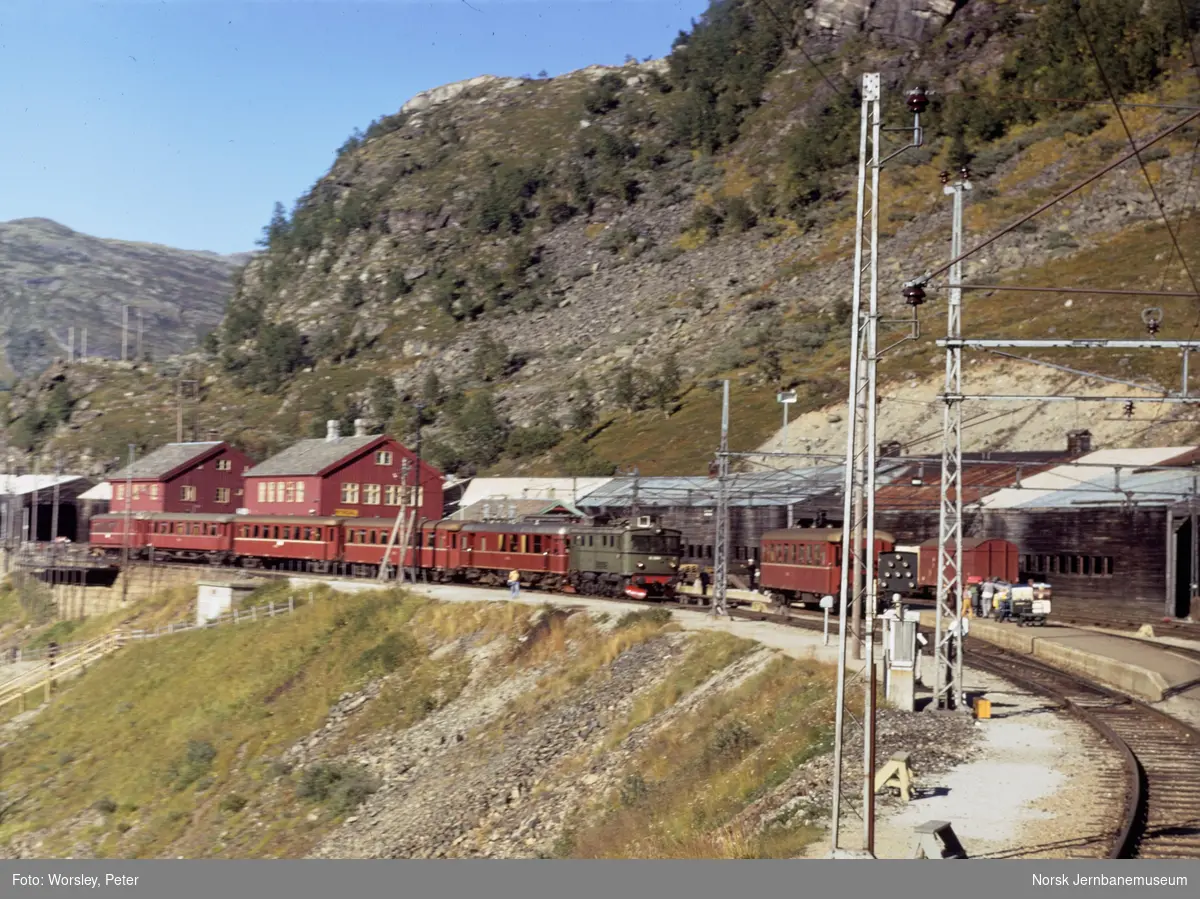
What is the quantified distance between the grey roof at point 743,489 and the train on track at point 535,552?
→ 22.4 feet

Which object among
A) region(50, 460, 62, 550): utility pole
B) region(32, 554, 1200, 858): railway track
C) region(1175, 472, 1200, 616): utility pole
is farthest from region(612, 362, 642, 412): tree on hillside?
region(32, 554, 1200, 858): railway track

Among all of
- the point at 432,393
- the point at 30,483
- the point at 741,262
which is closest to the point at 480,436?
the point at 432,393

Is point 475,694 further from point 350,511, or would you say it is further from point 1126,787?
point 350,511

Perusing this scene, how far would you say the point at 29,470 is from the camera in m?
140

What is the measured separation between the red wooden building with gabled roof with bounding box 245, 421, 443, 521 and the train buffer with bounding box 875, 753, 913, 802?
5914cm

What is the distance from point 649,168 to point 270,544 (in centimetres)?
12964

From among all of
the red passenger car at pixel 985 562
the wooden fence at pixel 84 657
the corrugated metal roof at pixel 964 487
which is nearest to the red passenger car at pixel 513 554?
the wooden fence at pixel 84 657

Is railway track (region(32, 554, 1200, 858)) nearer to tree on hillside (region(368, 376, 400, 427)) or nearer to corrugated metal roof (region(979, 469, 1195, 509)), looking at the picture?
corrugated metal roof (region(979, 469, 1195, 509))

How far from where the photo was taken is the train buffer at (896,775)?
20.0m

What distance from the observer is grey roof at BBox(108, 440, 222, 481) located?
290 ft

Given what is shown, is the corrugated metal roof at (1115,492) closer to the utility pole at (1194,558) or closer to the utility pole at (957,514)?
the utility pole at (1194,558)

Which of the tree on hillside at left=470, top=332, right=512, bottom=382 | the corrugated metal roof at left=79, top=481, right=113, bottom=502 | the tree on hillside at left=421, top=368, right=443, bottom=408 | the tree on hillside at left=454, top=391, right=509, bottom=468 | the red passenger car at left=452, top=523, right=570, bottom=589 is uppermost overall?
the tree on hillside at left=470, top=332, right=512, bottom=382

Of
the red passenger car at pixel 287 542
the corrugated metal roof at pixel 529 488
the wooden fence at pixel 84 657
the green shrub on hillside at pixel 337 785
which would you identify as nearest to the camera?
the green shrub on hillside at pixel 337 785

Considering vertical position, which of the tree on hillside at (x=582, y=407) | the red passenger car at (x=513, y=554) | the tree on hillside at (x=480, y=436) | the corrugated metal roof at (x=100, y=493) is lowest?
the red passenger car at (x=513, y=554)
